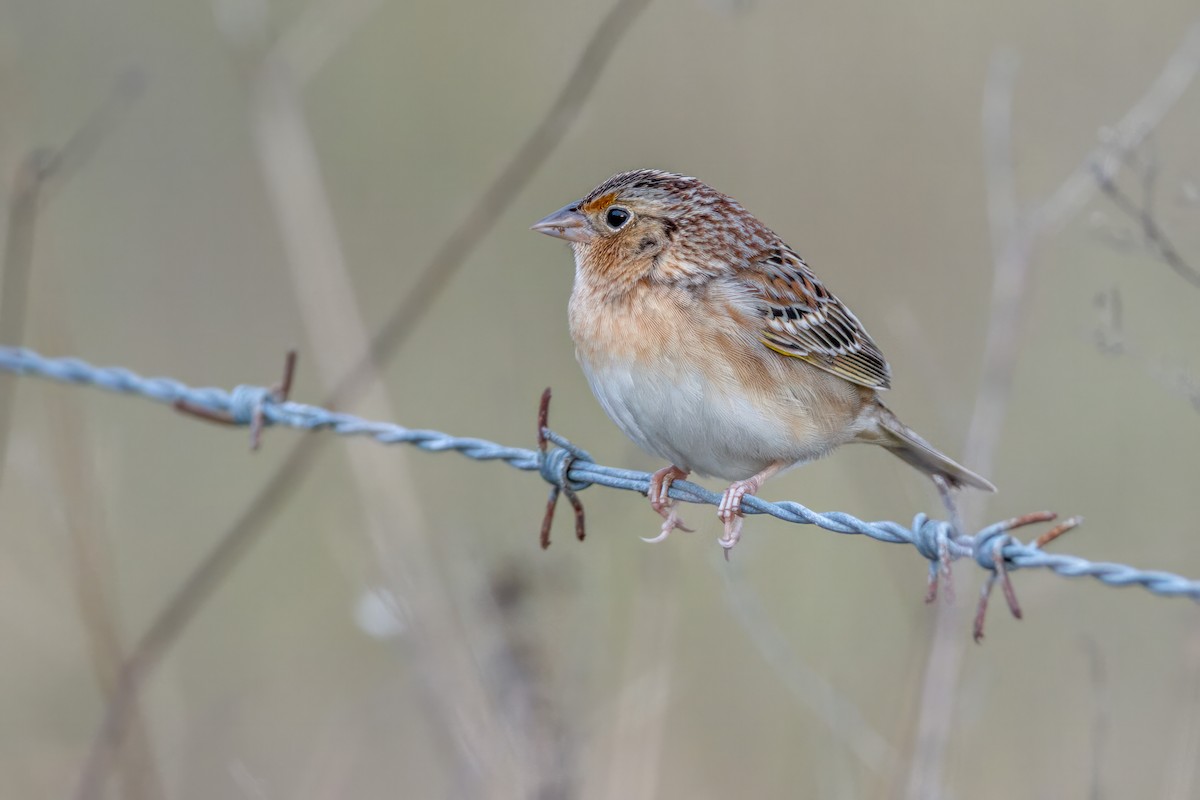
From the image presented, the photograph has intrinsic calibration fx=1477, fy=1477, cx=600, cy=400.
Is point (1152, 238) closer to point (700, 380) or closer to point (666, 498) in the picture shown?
point (700, 380)

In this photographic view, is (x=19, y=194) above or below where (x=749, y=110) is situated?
below

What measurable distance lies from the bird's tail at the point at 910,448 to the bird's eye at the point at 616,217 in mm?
1050

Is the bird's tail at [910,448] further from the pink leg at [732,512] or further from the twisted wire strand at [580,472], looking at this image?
the twisted wire strand at [580,472]

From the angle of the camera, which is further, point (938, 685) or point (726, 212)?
point (726, 212)

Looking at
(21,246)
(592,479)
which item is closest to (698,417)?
(592,479)

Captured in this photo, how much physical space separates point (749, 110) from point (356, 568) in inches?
165

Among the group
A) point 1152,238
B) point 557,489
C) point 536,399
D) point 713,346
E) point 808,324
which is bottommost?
point 557,489

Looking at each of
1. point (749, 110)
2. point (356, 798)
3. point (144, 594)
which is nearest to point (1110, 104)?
point (749, 110)

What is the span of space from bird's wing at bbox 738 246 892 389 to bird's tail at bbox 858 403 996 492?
0.42 feet

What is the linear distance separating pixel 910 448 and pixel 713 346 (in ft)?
2.95

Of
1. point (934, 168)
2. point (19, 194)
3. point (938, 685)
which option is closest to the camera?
point (938, 685)

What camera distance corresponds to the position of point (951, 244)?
8453mm

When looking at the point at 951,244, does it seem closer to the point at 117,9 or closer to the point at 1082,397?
the point at 1082,397

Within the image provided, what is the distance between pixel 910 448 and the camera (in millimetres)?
4855
